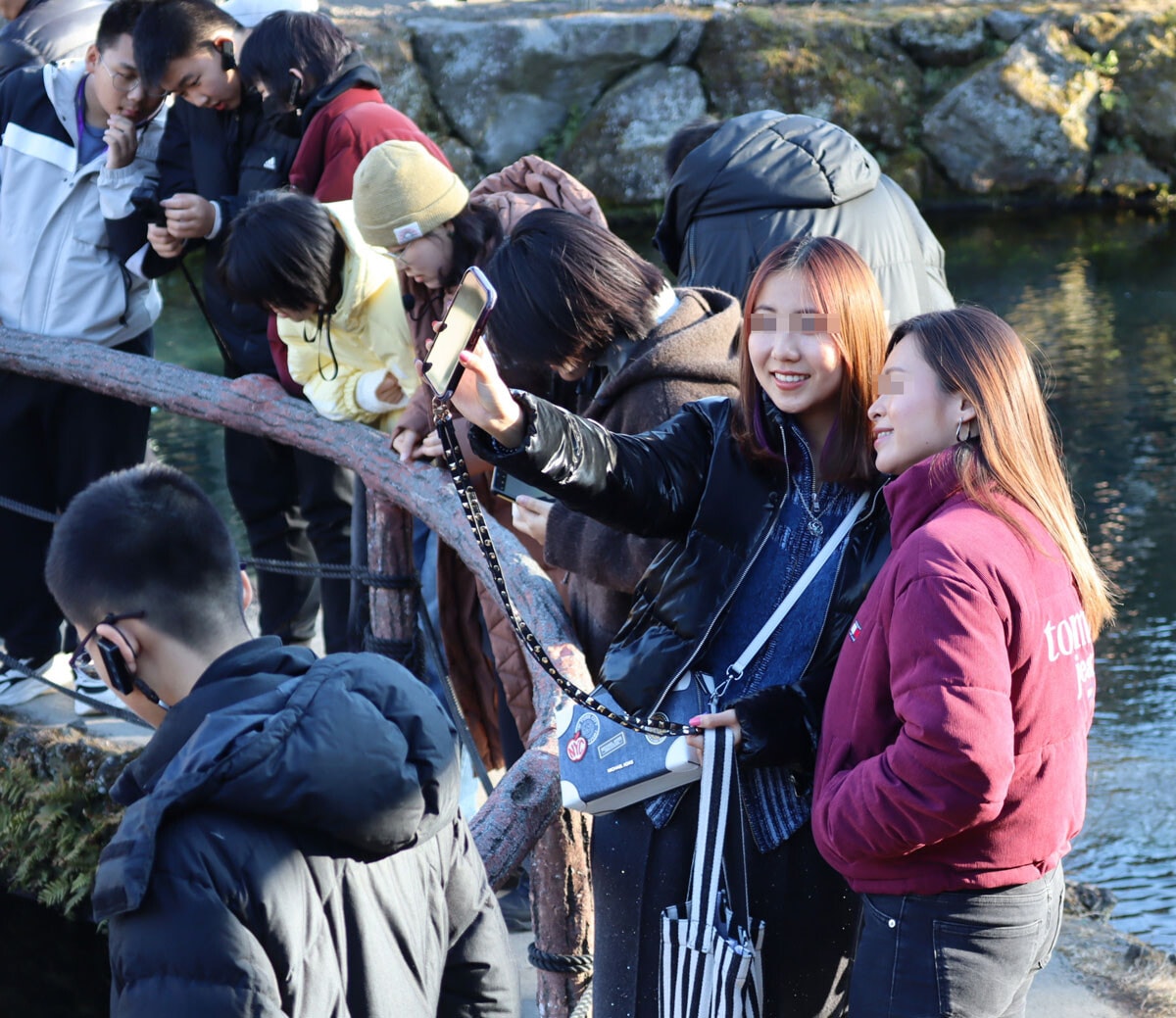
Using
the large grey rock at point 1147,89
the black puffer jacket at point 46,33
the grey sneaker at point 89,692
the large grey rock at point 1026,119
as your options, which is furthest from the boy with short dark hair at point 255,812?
the large grey rock at point 1147,89

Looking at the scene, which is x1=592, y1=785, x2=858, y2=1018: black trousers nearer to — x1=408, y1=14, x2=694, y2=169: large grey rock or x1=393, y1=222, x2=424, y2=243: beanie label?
x1=393, y1=222, x2=424, y2=243: beanie label

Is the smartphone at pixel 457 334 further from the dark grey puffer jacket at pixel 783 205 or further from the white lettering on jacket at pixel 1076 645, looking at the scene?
the dark grey puffer jacket at pixel 783 205

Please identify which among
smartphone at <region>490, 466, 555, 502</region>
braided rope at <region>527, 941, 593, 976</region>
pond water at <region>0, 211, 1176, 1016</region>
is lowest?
pond water at <region>0, 211, 1176, 1016</region>

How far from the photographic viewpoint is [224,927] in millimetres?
1049

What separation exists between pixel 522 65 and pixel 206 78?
7542 millimetres

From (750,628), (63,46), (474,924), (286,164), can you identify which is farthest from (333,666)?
(63,46)

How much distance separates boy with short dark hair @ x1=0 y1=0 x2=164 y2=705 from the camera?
319 cm

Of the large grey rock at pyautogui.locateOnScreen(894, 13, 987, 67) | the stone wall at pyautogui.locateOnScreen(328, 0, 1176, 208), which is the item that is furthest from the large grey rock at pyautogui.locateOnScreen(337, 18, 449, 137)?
the large grey rock at pyautogui.locateOnScreen(894, 13, 987, 67)

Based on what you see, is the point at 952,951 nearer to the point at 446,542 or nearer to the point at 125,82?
the point at 446,542

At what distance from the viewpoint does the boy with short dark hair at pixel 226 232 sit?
10.1 ft

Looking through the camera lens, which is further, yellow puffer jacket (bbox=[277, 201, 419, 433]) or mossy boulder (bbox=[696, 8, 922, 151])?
mossy boulder (bbox=[696, 8, 922, 151])

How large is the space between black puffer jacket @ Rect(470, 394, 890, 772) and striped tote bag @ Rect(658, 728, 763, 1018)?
0.17 feet

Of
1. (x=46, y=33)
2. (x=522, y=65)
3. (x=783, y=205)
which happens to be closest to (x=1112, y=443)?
(x=783, y=205)

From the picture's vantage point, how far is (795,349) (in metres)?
1.61
